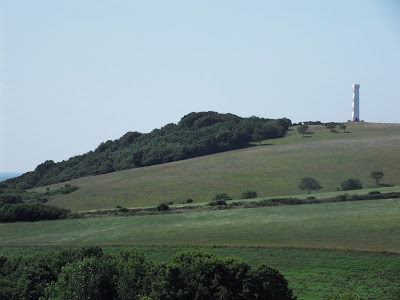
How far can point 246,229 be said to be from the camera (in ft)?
176

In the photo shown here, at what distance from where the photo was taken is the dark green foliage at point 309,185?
84.0 meters

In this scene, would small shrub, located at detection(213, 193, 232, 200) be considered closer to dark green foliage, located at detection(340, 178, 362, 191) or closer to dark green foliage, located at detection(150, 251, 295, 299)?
dark green foliage, located at detection(340, 178, 362, 191)

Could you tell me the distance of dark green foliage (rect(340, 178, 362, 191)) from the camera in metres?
82.4

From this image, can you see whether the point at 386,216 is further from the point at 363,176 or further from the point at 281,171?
the point at 281,171

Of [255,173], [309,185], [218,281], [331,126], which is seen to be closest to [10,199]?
[255,173]

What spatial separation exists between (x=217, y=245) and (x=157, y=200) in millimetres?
40796

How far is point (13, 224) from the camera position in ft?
215

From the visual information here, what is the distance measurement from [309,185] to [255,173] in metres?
16.4

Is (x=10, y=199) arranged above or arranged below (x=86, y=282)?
above

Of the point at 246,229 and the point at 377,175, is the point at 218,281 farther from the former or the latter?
the point at 377,175

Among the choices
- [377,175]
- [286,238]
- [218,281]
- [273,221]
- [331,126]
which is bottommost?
[218,281]

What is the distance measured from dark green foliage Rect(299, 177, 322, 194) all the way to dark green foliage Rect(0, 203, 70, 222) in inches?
1446

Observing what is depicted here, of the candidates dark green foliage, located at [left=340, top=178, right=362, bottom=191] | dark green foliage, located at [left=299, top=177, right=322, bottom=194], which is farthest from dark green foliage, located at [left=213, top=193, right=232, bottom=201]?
dark green foliage, located at [left=340, top=178, right=362, bottom=191]

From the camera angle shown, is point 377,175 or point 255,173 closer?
point 377,175
